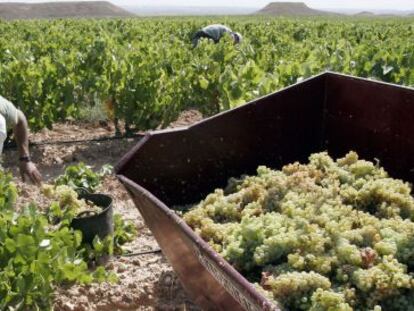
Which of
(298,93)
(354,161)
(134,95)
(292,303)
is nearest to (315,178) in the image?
(354,161)

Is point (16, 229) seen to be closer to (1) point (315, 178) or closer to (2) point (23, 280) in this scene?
(2) point (23, 280)

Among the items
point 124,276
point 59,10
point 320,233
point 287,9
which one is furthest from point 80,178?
point 287,9

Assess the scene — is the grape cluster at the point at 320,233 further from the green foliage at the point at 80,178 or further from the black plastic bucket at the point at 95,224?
the green foliage at the point at 80,178

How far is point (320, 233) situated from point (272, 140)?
1237mm

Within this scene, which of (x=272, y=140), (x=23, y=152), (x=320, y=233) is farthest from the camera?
(x=23, y=152)

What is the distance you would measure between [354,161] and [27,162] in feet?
7.76

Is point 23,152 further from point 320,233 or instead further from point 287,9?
point 287,9

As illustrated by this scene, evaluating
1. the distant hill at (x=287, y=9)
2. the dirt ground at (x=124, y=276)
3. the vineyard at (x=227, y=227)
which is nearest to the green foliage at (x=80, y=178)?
the vineyard at (x=227, y=227)

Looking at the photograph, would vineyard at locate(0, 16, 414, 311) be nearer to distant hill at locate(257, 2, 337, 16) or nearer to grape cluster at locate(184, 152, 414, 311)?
grape cluster at locate(184, 152, 414, 311)

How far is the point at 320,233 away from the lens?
8.36ft

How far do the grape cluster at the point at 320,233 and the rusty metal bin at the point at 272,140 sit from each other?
18 centimetres

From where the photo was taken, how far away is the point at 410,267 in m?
2.47

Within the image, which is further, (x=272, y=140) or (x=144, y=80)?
(x=144, y=80)

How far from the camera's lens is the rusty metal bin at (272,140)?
3.13 m
